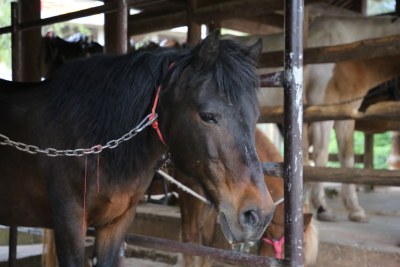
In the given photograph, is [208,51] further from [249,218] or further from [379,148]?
[379,148]

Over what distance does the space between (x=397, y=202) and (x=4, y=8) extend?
13101 mm

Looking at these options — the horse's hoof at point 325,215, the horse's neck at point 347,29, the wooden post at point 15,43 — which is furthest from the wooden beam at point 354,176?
the wooden post at point 15,43

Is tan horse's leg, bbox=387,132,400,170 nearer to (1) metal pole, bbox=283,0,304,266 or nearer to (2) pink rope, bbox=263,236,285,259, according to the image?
(2) pink rope, bbox=263,236,285,259

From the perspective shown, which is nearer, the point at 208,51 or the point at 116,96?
the point at 208,51

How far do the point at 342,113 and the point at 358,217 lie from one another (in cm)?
162

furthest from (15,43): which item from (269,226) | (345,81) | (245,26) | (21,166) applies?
(245,26)

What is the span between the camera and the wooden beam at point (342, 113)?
3.45m

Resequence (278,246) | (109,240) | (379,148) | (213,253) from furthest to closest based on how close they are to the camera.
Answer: (379,148) → (278,246) → (109,240) → (213,253)

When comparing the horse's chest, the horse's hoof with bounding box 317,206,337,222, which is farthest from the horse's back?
the horse's hoof with bounding box 317,206,337,222

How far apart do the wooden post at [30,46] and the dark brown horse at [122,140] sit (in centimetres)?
285

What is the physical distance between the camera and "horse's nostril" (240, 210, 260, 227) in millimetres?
1685

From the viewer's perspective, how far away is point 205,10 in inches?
193

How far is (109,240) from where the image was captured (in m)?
2.34

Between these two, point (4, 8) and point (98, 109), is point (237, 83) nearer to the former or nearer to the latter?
point (98, 109)
